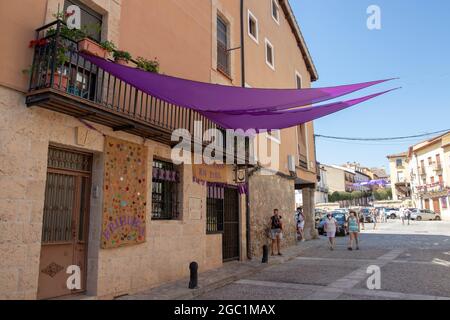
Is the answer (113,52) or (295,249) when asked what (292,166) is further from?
(113,52)

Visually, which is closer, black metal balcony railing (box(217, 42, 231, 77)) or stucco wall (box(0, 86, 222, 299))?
stucco wall (box(0, 86, 222, 299))

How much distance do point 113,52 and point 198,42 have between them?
3.79 metres

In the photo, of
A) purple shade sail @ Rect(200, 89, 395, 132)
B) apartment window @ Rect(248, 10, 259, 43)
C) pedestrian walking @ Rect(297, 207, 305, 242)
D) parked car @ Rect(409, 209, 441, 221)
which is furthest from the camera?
parked car @ Rect(409, 209, 441, 221)

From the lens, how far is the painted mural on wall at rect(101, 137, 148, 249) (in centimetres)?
635

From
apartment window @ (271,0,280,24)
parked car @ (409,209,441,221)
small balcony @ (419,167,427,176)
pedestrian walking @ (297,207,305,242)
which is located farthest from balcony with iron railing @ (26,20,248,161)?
small balcony @ (419,167,427,176)

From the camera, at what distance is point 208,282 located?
7738 millimetres

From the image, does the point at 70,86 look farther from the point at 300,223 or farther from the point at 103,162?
Result: the point at 300,223

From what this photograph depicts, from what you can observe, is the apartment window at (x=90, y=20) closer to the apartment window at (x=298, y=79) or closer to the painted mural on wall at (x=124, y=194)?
the painted mural on wall at (x=124, y=194)

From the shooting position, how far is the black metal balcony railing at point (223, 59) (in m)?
11.4

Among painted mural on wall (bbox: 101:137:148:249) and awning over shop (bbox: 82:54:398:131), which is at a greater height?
awning over shop (bbox: 82:54:398:131)

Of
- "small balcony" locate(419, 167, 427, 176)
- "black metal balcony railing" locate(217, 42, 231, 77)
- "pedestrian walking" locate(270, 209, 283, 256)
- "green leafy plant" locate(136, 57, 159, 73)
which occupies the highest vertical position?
"small balcony" locate(419, 167, 427, 176)

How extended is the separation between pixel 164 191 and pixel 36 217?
345cm

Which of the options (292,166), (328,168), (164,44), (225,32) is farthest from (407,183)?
(164,44)

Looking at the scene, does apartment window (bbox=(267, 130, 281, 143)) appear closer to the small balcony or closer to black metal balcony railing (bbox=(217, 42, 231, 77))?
black metal balcony railing (bbox=(217, 42, 231, 77))
